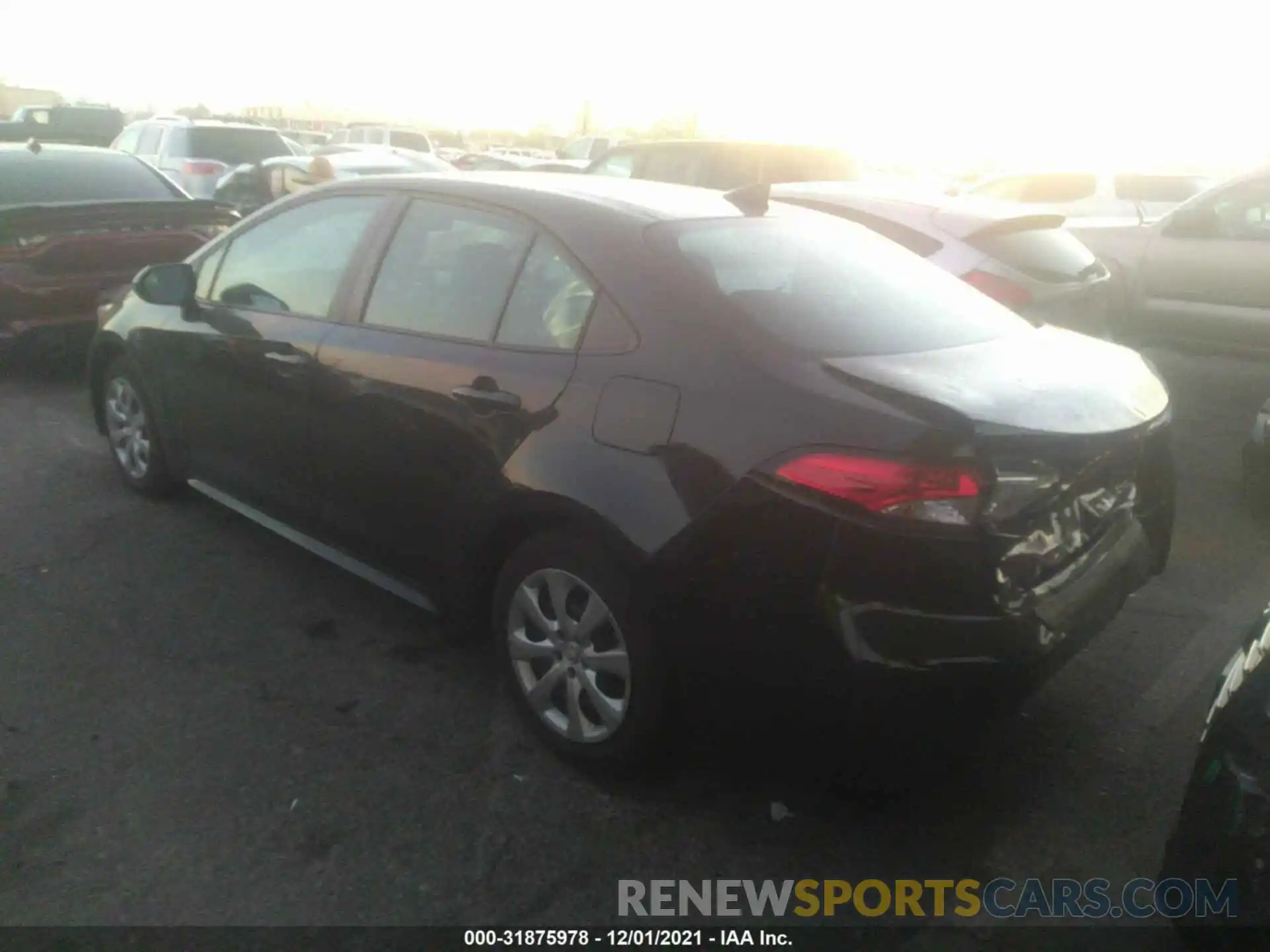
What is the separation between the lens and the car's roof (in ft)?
11.4

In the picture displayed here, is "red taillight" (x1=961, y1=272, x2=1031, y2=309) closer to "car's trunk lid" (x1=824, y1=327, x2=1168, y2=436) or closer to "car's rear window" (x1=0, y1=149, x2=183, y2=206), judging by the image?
"car's trunk lid" (x1=824, y1=327, x2=1168, y2=436)

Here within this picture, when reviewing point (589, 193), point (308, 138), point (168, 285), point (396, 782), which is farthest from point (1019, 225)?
point (308, 138)

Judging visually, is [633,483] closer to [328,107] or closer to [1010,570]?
[1010,570]

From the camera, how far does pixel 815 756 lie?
9.29 ft

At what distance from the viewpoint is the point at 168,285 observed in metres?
4.67

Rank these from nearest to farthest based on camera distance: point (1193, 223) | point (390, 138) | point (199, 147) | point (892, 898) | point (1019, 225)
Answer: point (892, 898)
point (1019, 225)
point (1193, 223)
point (199, 147)
point (390, 138)

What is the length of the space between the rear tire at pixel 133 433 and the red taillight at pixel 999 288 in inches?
163

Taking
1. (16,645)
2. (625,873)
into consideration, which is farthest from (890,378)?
(16,645)

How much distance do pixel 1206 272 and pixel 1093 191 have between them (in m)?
4.79

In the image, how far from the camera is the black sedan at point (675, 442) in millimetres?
2617

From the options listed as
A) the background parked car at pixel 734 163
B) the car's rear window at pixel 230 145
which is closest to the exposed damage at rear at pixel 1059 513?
the background parked car at pixel 734 163

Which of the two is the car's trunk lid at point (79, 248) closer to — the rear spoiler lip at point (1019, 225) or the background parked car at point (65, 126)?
the rear spoiler lip at point (1019, 225)

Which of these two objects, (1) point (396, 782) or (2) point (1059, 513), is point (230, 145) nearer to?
(1) point (396, 782)

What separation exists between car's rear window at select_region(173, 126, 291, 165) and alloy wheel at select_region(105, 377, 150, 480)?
1156 cm
